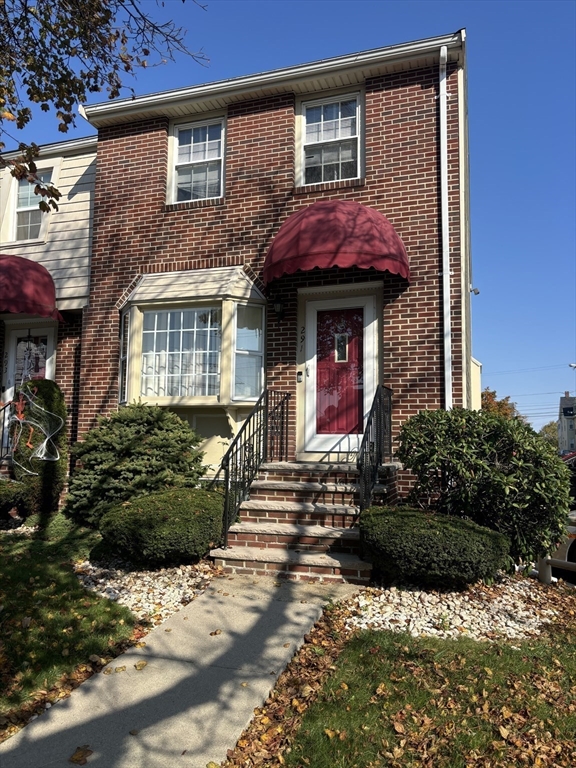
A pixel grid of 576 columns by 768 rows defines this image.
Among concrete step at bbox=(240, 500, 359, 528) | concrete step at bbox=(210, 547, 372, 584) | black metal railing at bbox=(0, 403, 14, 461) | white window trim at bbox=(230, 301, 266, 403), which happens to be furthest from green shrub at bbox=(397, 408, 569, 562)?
black metal railing at bbox=(0, 403, 14, 461)

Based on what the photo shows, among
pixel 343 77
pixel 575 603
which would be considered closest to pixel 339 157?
pixel 343 77

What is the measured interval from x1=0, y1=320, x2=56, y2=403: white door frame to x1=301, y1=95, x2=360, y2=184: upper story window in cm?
540

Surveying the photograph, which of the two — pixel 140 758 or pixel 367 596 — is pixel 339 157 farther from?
pixel 140 758

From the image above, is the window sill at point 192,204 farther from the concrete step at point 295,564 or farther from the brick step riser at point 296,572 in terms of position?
the brick step riser at point 296,572

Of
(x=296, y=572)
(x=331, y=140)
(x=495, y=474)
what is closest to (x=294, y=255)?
(x=331, y=140)

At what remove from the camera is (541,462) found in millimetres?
5863

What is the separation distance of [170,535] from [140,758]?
9.57 ft

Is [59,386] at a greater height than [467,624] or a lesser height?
greater

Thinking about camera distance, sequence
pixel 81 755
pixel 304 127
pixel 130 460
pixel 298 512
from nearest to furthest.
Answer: pixel 81 755
pixel 298 512
pixel 130 460
pixel 304 127

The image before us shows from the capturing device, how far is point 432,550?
16.9ft

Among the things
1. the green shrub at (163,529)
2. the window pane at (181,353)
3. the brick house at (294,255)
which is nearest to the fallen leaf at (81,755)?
the green shrub at (163,529)

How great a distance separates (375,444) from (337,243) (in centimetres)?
252

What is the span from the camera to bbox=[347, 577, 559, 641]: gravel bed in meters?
4.72

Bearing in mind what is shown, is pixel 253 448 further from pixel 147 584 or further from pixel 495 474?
pixel 495 474
